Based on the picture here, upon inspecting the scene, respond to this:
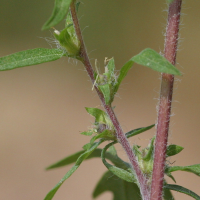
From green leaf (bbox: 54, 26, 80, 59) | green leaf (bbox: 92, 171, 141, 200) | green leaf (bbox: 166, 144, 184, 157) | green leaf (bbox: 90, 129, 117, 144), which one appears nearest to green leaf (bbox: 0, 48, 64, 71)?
green leaf (bbox: 54, 26, 80, 59)

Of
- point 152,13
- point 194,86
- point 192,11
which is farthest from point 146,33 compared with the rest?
point 194,86

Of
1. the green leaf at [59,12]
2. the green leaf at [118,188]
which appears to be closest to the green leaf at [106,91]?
the green leaf at [59,12]

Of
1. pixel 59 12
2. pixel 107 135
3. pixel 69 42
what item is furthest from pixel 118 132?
pixel 59 12

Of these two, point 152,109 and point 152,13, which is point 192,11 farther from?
point 152,109

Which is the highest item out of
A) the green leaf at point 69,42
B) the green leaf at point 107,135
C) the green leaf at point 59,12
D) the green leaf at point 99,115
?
the green leaf at point 69,42

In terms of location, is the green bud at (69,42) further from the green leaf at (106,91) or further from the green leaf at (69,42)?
the green leaf at (106,91)
